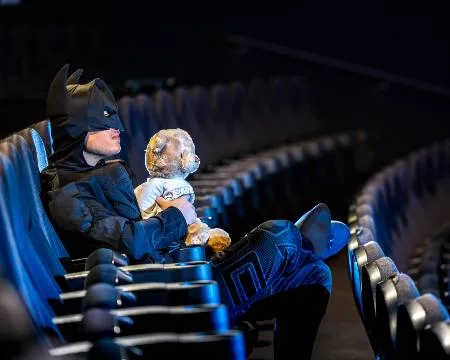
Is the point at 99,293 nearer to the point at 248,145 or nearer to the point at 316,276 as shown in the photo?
the point at 316,276

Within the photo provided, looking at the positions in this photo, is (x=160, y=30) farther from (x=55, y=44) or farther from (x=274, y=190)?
(x=274, y=190)

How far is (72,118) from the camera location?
0.78 meters

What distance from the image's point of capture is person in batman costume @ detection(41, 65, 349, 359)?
750 mm

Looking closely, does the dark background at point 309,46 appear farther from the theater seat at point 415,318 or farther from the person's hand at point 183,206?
the theater seat at point 415,318

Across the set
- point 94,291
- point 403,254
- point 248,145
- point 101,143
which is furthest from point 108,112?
point 248,145

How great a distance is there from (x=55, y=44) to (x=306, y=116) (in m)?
0.48

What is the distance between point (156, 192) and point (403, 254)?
56cm

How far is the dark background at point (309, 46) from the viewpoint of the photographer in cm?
207

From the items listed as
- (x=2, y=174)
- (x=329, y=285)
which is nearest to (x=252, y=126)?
(x=329, y=285)

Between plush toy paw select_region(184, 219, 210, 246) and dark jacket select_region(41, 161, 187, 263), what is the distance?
0.07 ft

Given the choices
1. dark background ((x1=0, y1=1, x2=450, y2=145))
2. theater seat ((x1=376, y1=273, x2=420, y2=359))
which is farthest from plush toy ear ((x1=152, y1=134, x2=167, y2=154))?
dark background ((x1=0, y1=1, x2=450, y2=145))

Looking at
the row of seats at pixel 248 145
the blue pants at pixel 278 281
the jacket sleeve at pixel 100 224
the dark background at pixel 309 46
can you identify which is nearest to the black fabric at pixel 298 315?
the blue pants at pixel 278 281

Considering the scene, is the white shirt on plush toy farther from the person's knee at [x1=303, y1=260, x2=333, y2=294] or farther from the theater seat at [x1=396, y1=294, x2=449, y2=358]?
the theater seat at [x1=396, y1=294, x2=449, y2=358]

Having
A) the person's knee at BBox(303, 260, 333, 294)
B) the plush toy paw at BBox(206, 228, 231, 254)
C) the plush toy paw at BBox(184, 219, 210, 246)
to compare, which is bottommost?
the person's knee at BBox(303, 260, 333, 294)
